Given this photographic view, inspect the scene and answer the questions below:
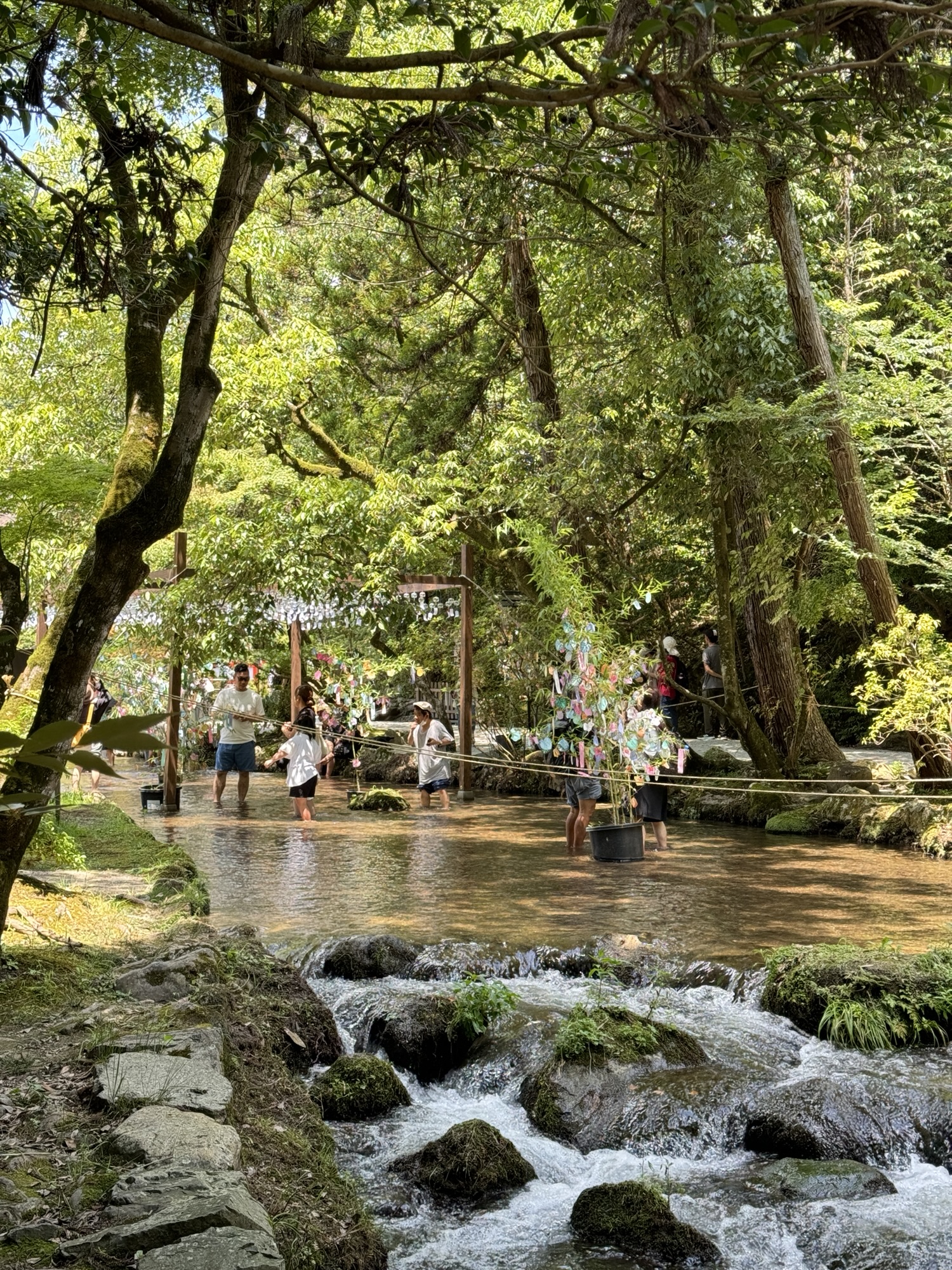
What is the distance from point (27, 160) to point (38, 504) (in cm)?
929

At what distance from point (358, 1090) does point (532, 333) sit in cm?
1246

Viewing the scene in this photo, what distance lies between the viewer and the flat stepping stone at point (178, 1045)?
14.5ft

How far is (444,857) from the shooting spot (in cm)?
1165

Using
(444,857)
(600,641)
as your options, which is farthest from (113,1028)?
(444,857)

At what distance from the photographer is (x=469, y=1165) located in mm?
5051

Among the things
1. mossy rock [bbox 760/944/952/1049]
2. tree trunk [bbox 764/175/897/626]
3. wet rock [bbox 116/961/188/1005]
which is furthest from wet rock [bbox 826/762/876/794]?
wet rock [bbox 116/961/188/1005]

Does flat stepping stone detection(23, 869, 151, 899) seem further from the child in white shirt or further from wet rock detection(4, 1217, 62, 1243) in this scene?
the child in white shirt

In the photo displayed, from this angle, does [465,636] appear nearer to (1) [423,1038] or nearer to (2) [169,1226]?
(1) [423,1038]

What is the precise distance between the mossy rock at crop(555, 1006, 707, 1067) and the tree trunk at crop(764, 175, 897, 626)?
22.8 feet

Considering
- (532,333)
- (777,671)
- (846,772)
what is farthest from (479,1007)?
(532,333)

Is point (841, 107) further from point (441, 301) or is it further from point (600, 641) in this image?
point (441, 301)

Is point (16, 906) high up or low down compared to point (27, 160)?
down

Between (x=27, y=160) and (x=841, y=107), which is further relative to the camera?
(x=27, y=160)

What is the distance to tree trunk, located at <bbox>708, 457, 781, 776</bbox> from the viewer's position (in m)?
14.3
